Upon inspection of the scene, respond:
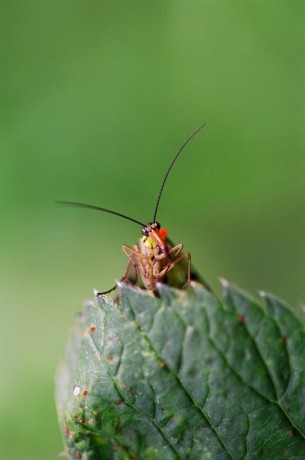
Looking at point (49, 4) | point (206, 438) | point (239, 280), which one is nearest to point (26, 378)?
point (239, 280)

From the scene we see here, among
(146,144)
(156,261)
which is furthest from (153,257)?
(146,144)

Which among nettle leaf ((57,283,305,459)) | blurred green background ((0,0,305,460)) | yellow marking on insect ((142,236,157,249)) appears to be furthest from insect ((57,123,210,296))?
blurred green background ((0,0,305,460))

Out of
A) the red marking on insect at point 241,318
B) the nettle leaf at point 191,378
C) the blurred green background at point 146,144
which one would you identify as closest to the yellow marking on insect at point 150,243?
the nettle leaf at point 191,378

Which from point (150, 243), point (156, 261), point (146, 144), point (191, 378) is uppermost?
point (146, 144)

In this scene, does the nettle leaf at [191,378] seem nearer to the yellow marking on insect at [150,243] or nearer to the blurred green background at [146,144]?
the yellow marking on insect at [150,243]

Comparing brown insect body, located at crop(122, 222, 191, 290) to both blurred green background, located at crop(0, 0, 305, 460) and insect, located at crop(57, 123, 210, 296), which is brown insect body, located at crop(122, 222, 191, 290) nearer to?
insect, located at crop(57, 123, 210, 296)

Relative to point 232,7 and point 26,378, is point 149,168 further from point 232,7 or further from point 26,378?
point 26,378

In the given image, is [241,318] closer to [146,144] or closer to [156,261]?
[156,261]
